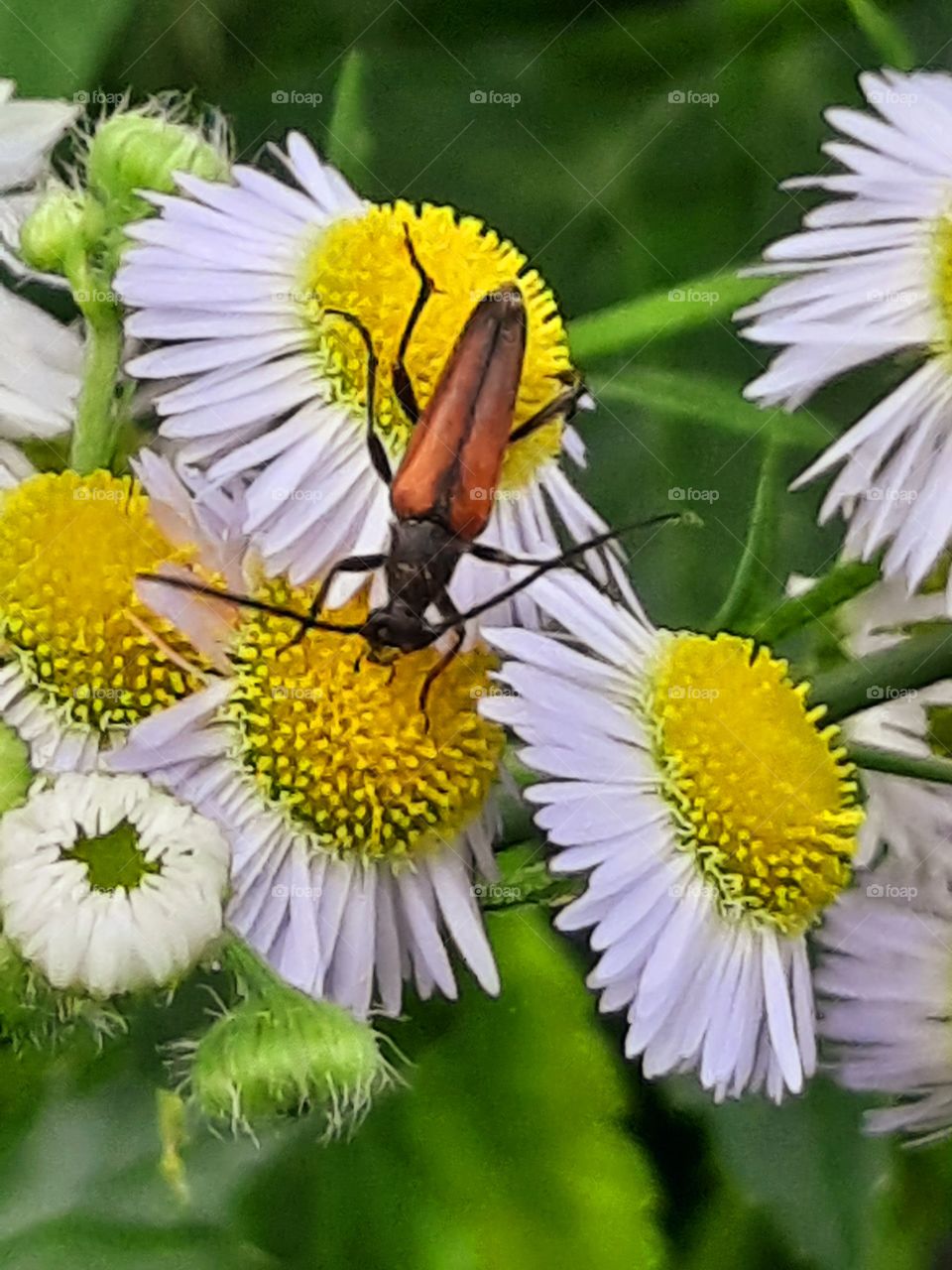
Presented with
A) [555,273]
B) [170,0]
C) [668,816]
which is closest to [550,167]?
[555,273]

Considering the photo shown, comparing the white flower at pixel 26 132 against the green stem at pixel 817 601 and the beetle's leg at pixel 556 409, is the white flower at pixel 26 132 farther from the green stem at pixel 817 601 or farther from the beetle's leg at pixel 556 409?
the green stem at pixel 817 601

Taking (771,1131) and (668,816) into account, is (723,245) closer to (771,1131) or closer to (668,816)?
(668,816)

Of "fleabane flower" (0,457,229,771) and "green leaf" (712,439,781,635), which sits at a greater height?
"green leaf" (712,439,781,635)
